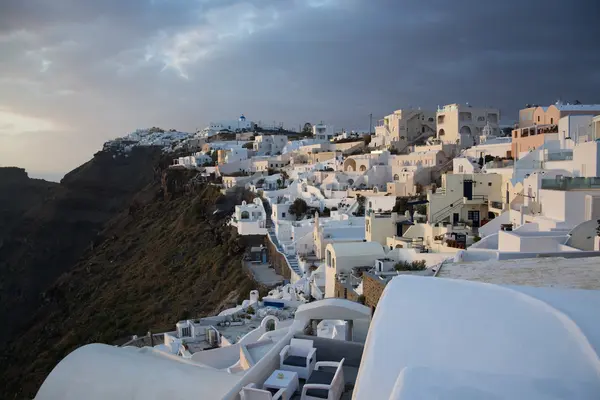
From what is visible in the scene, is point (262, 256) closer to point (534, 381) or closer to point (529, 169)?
point (529, 169)

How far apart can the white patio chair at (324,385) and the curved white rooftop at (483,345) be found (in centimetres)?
109

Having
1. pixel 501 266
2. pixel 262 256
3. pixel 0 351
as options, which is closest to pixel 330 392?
pixel 501 266

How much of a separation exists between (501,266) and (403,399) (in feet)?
15.9

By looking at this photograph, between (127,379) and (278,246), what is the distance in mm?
19123

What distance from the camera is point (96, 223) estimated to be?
223ft

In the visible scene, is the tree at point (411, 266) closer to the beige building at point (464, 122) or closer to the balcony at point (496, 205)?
the balcony at point (496, 205)

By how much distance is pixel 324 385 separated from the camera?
4.51 meters

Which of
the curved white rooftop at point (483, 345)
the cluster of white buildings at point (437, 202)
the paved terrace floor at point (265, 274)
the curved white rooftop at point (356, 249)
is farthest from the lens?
the paved terrace floor at point (265, 274)

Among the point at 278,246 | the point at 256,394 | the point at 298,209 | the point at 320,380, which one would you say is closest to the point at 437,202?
the point at 278,246

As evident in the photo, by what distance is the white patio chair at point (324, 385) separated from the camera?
14.7 feet

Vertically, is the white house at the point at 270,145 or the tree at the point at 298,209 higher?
the white house at the point at 270,145

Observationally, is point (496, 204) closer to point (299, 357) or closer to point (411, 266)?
point (411, 266)

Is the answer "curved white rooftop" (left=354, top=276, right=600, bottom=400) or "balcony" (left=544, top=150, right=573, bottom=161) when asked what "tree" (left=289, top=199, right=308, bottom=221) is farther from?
"curved white rooftop" (left=354, top=276, right=600, bottom=400)

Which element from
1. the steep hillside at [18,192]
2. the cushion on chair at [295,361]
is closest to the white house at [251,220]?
the cushion on chair at [295,361]
